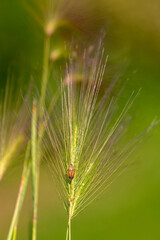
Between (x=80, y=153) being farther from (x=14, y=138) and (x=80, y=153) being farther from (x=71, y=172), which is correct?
(x=14, y=138)

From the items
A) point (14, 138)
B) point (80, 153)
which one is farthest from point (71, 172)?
point (14, 138)

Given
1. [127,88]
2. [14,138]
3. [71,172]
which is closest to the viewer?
[71,172]

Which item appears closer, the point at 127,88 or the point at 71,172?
the point at 71,172

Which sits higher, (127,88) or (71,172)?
(127,88)

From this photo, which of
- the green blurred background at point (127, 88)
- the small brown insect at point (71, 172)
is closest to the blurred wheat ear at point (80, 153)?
the small brown insect at point (71, 172)

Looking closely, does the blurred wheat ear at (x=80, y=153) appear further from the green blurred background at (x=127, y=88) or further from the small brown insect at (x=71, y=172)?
the green blurred background at (x=127, y=88)

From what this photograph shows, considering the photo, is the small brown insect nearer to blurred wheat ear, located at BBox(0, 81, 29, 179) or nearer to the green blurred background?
blurred wheat ear, located at BBox(0, 81, 29, 179)

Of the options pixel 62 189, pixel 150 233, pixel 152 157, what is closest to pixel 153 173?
pixel 152 157

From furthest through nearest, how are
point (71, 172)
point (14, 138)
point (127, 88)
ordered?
point (127, 88)
point (14, 138)
point (71, 172)

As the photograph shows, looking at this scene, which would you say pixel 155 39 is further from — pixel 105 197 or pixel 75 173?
pixel 75 173
